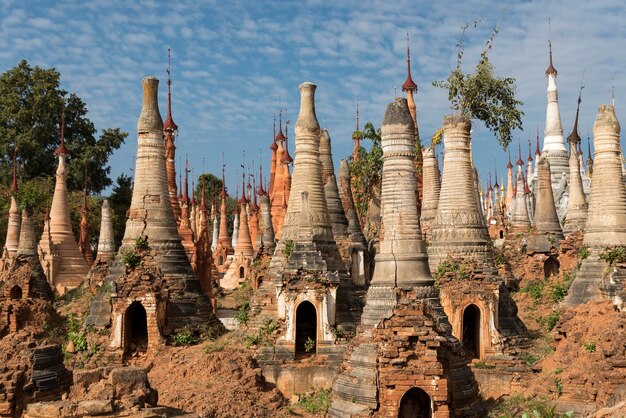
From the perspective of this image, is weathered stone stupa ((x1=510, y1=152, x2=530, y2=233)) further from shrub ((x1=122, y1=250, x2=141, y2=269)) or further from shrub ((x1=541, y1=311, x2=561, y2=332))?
shrub ((x1=122, y1=250, x2=141, y2=269))

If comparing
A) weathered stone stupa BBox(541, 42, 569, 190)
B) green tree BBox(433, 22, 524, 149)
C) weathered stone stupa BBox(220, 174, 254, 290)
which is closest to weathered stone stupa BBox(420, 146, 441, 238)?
green tree BBox(433, 22, 524, 149)

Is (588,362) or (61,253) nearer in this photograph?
(588,362)

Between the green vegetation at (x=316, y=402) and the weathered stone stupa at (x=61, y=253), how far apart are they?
1588 cm

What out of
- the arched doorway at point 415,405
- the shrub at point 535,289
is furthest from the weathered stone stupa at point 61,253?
the arched doorway at point 415,405

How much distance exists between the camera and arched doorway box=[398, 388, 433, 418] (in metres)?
12.4

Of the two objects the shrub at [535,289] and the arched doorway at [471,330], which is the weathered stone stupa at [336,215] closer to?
the arched doorway at [471,330]

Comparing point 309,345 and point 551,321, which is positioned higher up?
point 551,321

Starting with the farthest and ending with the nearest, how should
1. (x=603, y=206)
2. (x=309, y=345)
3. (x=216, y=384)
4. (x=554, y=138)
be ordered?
(x=554, y=138), (x=603, y=206), (x=309, y=345), (x=216, y=384)

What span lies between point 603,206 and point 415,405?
341 inches

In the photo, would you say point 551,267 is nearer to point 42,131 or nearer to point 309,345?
point 309,345

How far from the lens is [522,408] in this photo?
12.9 meters

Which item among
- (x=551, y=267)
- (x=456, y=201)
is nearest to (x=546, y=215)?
(x=551, y=267)

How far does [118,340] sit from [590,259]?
11.7 meters

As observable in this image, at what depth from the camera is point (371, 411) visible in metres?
11.8
